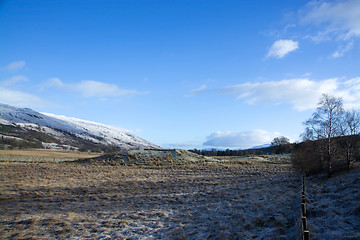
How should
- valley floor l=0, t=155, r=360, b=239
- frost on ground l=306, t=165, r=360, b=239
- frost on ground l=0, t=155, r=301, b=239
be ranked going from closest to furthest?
frost on ground l=306, t=165, r=360, b=239
valley floor l=0, t=155, r=360, b=239
frost on ground l=0, t=155, r=301, b=239

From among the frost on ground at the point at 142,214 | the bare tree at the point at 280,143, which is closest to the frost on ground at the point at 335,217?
the frost on ground at the point at 142,214

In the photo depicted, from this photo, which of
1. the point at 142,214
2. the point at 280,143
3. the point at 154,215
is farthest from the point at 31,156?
the point at 280,143

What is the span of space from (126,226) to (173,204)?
4800 millimetres

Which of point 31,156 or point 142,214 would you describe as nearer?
point 142,214

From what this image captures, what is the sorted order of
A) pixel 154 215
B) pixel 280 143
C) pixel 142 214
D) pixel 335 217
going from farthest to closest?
pixel 280 143
pixel 142 214
pixel 154 215
pixel 335 217

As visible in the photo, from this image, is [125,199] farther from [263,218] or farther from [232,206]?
[263,218]

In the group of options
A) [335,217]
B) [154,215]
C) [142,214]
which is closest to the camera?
[335,217]

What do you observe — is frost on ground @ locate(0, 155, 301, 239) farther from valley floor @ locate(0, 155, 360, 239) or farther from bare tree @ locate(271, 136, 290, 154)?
bare tree @ locate(271, 136, 290, 154)

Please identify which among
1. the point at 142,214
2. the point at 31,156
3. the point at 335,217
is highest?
the point at 335,217

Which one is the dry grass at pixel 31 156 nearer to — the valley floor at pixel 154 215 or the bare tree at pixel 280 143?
the valley floor at pixel 154 215

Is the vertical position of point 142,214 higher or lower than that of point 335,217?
lower

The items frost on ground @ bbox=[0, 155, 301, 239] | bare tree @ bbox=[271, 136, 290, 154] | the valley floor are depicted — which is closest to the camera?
the valley floor

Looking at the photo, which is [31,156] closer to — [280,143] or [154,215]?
[154,215]

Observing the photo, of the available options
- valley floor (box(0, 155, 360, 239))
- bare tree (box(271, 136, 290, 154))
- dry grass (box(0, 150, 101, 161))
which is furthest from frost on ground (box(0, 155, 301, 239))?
bare tree (box(271, 136, 290, 154))
